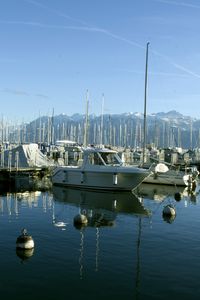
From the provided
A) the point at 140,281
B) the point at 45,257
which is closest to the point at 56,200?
the point at 45,257

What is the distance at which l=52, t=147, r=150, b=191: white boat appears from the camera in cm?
4150

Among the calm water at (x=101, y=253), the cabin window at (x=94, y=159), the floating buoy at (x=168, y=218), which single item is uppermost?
the cabin window at (x=94, y=159)

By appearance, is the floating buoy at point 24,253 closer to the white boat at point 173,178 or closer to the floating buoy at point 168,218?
the floating buoy at point 168,218

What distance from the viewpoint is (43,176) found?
178 feet

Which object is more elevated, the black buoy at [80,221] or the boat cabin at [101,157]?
the boat cabin at [101,157]

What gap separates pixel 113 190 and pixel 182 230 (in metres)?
17.3

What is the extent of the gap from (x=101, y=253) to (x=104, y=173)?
22.7 meters

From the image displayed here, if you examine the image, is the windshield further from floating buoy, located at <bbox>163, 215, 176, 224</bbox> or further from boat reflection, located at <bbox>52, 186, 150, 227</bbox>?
floating buoy, located at <bbox>163, 215, 176, 224</bbox>

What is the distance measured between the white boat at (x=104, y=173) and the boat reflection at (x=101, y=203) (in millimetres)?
869

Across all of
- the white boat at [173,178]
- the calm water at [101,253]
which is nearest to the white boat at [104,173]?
the calm water at [101,253]

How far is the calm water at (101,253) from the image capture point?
15.4 m

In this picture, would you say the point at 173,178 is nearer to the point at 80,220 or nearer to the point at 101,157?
the point at 101,157

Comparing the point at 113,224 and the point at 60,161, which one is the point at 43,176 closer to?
the point at 60,161

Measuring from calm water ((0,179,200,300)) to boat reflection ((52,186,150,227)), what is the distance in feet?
0.28
